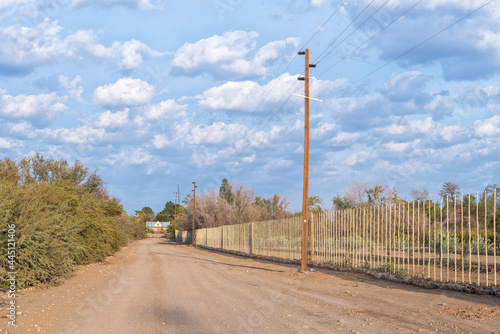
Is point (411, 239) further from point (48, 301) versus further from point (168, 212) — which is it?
point (168, 212)

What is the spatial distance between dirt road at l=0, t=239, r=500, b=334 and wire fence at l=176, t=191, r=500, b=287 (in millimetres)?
1018

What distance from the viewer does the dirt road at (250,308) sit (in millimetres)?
8469

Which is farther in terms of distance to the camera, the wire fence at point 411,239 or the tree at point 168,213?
the tree at point 168,213

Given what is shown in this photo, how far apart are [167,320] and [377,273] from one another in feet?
31.5

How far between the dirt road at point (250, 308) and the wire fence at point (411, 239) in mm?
1018

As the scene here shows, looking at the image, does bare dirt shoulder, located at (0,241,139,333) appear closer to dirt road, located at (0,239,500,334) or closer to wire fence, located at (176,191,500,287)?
dirt road, located at (0,239,500,334)

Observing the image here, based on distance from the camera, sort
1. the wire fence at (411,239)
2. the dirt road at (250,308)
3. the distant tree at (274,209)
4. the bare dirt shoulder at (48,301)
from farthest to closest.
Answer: the distant tree at (274,209)
the wire fence at (411,239)
the bare dirt shoulder at (48,301)
the dirt road at (250,308)

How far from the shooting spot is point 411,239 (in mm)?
15172

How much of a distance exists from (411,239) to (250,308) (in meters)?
7.00

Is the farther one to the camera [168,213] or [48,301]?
[168,213]

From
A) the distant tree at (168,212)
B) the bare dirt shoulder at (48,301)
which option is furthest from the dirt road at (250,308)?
the distant tree at (168,212)

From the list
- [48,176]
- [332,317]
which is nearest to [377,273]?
[332,317]

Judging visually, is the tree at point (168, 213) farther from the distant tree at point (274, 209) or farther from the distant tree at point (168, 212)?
the distant tree at point (274, 209)

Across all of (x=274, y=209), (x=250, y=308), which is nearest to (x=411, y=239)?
(x=250, y=308)
